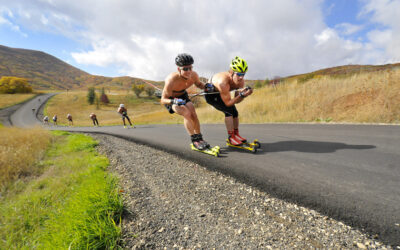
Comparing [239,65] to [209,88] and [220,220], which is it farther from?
[220,220]

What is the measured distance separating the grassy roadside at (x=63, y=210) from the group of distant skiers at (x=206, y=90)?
6.61ft

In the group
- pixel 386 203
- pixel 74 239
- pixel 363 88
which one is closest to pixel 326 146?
pixel 386 203

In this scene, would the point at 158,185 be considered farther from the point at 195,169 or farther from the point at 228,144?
the point at 228,144

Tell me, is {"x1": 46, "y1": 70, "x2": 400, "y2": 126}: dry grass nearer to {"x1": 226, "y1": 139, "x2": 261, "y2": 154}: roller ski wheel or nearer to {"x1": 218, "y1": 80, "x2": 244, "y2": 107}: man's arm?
{"x1": 218, "y1": 80, "x2": 244, "y2": 107}: man's arm

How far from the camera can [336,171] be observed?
2.47 m

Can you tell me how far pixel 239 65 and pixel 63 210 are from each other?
406 centimetres

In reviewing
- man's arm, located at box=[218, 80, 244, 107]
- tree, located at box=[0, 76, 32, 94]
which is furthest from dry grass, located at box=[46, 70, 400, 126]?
tree, located at box=[0, 76, 32, 94]

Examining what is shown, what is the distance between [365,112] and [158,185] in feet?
23.5

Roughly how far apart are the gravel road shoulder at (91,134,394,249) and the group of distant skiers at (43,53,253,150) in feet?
5.56

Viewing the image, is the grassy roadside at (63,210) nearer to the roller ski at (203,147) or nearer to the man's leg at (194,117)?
the roller ski at (203,147)

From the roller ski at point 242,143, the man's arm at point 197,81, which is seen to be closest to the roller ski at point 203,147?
the roller ski at point 242,143

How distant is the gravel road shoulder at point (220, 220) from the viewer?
4.75 ft

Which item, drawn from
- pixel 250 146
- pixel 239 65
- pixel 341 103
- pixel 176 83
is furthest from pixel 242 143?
pixel 341 103

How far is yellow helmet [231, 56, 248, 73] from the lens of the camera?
369cm
